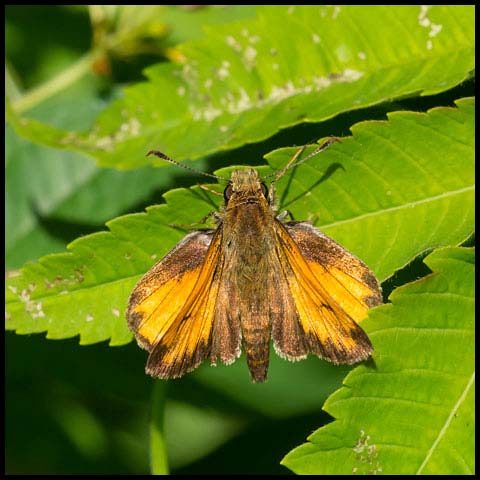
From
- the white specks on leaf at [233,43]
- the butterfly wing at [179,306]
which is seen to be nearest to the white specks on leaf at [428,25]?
the white specks on leaf at [233,43]

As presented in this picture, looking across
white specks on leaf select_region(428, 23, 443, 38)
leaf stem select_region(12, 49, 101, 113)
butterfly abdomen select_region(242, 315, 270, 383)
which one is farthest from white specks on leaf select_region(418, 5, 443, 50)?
leaf stem select_region(12, 49, 101, 113)

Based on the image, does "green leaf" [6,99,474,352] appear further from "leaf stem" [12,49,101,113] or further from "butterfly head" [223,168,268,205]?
"leaf stem" [12,49,101,113]

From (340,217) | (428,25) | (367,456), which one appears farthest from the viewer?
(428,25)

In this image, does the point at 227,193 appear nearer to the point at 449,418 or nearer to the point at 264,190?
the point at 264,190

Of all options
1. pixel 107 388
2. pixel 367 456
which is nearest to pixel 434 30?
pixel 367 456

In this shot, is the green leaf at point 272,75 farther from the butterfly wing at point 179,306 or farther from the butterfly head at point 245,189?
the butterfly wing at point 179,306

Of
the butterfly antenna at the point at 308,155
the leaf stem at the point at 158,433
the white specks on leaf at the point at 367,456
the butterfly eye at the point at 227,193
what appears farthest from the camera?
the leaf stem at the point at 158,433
